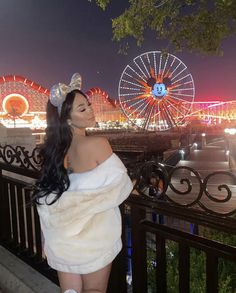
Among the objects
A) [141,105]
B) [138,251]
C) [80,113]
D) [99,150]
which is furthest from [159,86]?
[99,150]

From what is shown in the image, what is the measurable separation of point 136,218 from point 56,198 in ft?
1.84

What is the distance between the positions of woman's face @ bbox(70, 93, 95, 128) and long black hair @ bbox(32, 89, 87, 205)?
2 cm

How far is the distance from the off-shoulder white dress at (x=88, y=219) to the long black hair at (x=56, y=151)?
0.06 meters

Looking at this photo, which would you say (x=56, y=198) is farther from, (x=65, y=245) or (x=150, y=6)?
(x=150, y=6)

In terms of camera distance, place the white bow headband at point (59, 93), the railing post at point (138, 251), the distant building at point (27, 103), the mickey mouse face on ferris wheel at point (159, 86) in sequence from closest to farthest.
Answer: the white bow headband at point (59, 93), the railing post at point (138, 251), the mickey mouse face on ferris wheel at point (159, 86), the distant building at point (27, 103)

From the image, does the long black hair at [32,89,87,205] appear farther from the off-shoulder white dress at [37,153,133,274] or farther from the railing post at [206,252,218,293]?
the railing post at [206,252,218,293]

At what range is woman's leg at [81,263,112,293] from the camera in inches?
72.7

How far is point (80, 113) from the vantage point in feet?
6.09

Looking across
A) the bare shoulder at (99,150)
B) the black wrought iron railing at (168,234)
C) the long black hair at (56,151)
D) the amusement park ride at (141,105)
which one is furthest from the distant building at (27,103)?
the bare shoulder at (99,150)

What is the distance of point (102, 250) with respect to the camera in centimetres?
181

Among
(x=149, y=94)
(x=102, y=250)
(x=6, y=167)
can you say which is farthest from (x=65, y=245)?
(x=149, y=94)

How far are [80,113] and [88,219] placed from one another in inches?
23.6

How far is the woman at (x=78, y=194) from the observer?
5.69ft

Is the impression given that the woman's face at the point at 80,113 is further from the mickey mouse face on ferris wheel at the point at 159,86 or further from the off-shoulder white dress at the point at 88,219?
the mickey mouse face on ferris wheel at the point at 159,86
